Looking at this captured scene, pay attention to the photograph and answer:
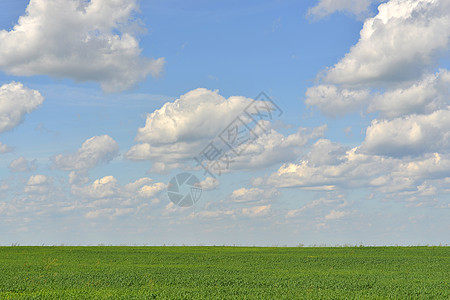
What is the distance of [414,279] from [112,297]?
22140 mm

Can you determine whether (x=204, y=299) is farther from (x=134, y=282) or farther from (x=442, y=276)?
(x=442, y=276)

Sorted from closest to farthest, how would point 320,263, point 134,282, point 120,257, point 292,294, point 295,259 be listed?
point 292,294, point 134,282, point 320,263, point 295,259, point 120,257

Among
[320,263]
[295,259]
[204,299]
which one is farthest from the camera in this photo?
[295,259]

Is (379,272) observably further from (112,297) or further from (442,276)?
(112,297)

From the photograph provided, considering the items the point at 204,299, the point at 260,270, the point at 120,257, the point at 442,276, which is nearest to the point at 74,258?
the point at 120,257

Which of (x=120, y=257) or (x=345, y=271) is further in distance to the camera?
(x=120, y=257)

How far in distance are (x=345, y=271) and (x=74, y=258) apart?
98.8 feet

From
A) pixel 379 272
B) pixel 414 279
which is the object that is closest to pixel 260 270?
pixel 379 272

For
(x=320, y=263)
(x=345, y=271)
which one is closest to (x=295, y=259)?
(x=320, y=263)

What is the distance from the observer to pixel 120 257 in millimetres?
55656

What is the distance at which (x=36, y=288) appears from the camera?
97.0ft

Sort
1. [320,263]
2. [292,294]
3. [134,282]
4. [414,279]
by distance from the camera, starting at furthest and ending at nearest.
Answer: [320,263], [414,279], [134,282], [292,294]

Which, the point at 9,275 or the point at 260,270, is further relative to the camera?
the point at 260,270

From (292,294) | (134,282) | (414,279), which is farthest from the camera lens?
(414,279)
